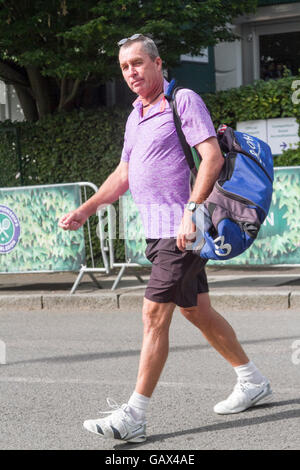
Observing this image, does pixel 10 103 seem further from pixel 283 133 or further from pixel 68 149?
pixel 283 133

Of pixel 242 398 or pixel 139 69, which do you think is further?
pixel 242 398

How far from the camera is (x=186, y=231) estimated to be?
13.5 feet

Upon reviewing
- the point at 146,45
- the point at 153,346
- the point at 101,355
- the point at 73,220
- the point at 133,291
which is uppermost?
the point at 146,45

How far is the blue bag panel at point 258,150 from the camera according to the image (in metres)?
4.25

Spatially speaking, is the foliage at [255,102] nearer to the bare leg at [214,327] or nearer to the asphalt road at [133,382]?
the asphalt road at [133,382]

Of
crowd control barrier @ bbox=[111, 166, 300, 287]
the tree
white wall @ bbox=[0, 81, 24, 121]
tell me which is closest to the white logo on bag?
crowd control barrier @ bbox=[111, 166, 300, 287]

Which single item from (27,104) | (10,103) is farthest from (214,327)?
(10,103)

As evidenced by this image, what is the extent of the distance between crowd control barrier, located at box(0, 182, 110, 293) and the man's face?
5.46m

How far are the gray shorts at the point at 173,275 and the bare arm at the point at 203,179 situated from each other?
0.20 metres

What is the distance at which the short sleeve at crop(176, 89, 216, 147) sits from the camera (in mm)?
4215

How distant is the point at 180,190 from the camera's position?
4344 millimetres

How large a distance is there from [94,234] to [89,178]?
91 cm

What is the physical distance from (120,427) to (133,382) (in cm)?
136

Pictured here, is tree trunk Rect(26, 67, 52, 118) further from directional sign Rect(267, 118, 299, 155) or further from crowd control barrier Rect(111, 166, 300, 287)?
crowd control barrier Rect(111, 166, 300, 287)
